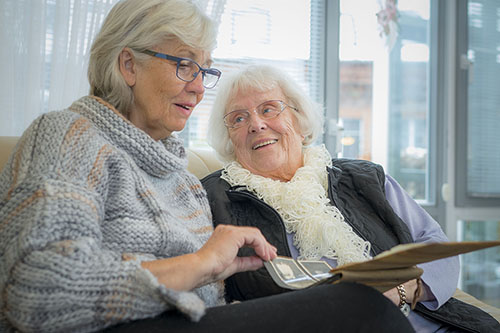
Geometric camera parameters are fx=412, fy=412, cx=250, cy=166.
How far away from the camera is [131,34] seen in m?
1.11

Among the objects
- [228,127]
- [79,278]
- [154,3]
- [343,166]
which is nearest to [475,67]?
[343,166]

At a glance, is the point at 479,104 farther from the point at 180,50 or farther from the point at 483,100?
the point at 180,50

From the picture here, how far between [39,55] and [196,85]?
1.06m

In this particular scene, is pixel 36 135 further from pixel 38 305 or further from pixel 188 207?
pixel 188 207

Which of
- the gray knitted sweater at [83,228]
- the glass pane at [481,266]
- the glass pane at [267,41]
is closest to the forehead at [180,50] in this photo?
the gray knitted sweater at [83,228]

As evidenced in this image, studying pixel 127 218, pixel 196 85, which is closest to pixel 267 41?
pixel 196 85

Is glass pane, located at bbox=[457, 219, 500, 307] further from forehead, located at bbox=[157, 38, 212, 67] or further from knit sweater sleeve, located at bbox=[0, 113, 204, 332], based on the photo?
knit sweater sleeve, located at bbox=[0, 113, 204, 332]

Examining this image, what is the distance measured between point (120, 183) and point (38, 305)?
318mm

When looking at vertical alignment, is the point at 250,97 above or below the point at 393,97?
below

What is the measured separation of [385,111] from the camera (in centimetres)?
331

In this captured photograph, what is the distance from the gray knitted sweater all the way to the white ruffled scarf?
436 millimetres

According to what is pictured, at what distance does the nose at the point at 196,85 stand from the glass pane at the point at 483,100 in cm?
266

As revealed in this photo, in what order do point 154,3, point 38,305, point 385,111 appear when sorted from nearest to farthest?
point 38,305 < point 154,3 < point 385,111

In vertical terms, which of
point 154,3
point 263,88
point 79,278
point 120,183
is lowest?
point 79,278
